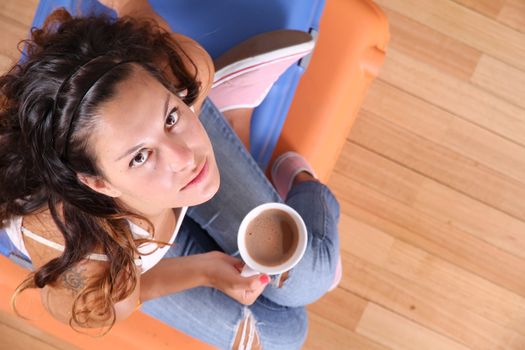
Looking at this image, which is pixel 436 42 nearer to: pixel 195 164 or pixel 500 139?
pixel 500 139

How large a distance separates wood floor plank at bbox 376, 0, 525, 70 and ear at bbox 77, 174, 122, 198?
0.93m

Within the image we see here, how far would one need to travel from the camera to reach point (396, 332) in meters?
1.29

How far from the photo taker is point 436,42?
1295mm

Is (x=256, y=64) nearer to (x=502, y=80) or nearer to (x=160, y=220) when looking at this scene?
(x=160, y=220)

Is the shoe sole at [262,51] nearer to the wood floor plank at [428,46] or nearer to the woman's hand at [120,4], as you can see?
the woman's hand at [120,4]

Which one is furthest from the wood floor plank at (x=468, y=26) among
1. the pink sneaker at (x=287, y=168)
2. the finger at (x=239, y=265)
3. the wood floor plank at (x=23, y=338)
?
the wood floor plank at (x=23, y=338)

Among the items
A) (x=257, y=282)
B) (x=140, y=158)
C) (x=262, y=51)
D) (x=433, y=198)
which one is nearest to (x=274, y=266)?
(x=257, y=282)

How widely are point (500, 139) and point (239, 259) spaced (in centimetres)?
79

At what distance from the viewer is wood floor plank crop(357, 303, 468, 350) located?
1.29 m

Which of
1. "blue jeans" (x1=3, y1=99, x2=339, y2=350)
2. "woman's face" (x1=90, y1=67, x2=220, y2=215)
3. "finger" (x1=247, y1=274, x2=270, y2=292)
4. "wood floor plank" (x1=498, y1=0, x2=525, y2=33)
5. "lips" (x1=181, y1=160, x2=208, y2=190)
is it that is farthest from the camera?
"wood floor plank" (x1=498, y1=0, x2=525, y2=33)

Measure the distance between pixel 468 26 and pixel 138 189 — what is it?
3.37 ft

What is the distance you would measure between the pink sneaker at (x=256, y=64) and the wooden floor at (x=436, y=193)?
0.41 m

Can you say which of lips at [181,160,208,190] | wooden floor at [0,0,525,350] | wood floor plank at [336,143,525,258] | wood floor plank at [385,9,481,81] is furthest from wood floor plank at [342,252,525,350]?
lips at [181,160,208,190]

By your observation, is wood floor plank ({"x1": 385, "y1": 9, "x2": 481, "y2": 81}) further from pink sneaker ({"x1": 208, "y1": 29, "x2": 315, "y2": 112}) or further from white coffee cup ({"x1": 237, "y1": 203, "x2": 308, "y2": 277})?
white coffee cup ({"x1": 237, "y1": 203, "x2": 308, "y2": 277})
